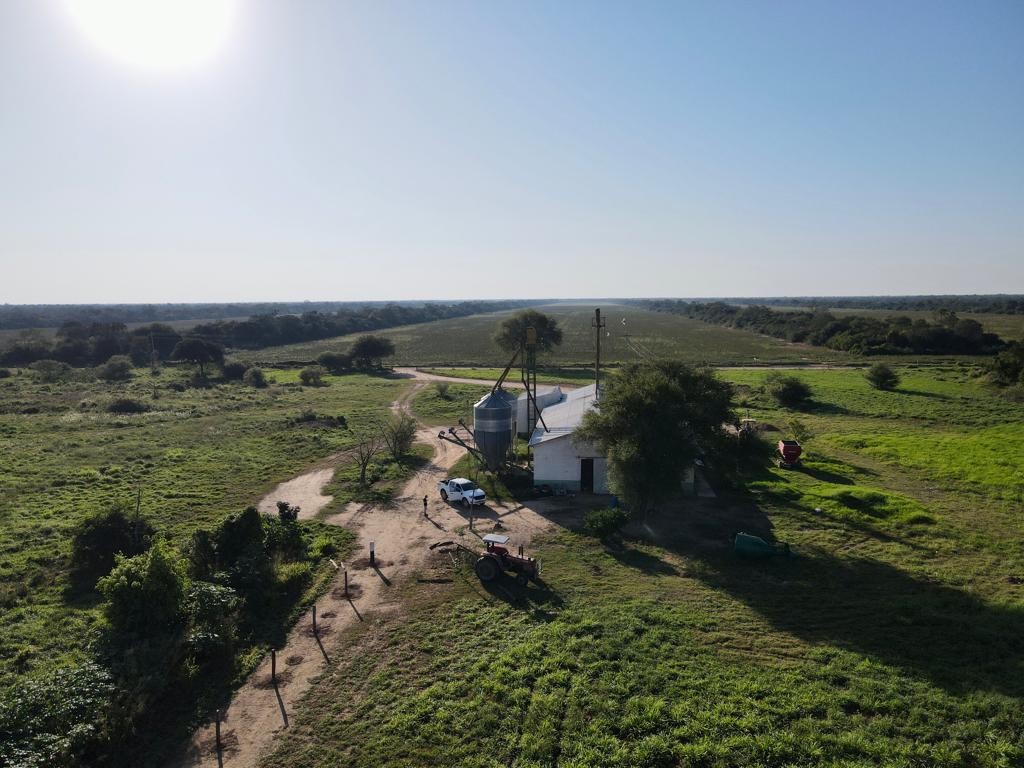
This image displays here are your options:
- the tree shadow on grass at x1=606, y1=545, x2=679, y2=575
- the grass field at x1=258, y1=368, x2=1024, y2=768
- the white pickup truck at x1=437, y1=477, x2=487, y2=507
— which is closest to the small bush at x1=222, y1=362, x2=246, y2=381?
the white pickup truck at x1=437, y1=477, x2=487, y2=507

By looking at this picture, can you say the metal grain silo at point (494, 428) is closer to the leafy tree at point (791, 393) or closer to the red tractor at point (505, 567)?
the red tractor at point (505, 567)

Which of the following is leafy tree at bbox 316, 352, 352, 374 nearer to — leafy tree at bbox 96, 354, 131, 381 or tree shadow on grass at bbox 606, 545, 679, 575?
leafy tree at bbox 96, 354, 131, 381

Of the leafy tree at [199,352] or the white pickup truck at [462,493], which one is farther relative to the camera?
the leafy tree at [199,352]

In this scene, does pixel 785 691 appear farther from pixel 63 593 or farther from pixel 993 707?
pixel 63 593

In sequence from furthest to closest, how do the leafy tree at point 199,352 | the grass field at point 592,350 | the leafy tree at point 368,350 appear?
1. the grass field at point 592,350
2. the leafy tree at point 368,350
3. the leafy tree at point 199,352

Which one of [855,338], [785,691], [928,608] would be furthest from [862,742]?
[855,338]

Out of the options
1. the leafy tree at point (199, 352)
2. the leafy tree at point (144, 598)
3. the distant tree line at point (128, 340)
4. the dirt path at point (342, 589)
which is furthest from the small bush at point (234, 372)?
the leafy tree at point (144, 598)

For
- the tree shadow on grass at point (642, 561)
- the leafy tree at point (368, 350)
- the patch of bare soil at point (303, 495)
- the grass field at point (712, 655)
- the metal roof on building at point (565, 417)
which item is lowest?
the patch of bare soil at point (303, 495)
